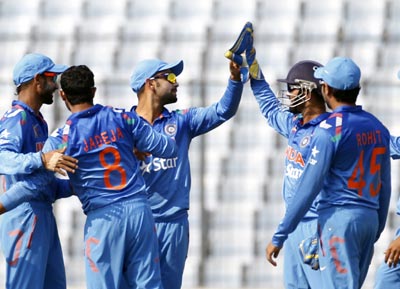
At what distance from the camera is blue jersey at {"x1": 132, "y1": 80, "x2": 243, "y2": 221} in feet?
29.4

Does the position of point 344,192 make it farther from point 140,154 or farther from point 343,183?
point 140,154

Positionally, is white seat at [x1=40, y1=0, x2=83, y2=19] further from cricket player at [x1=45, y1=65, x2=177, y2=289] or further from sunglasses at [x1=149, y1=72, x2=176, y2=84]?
cricket player at [x1=45, y1=65, x2=177, y2=289]

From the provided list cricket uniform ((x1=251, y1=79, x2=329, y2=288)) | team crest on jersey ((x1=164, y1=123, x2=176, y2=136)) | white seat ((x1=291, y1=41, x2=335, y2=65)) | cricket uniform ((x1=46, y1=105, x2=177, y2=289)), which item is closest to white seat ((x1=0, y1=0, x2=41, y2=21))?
white seat ((x1=291, y1=41, x2=335, y2=65))

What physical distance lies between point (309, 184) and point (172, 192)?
1438 millimetres

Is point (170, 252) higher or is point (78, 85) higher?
point (78, 85)

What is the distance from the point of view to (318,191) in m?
7.85

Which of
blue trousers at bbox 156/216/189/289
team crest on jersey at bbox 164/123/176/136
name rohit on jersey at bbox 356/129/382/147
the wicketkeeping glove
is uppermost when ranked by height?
the wicketkeeping glove

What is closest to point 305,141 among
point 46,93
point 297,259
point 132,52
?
point 297,259

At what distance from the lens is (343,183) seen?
26.2ft

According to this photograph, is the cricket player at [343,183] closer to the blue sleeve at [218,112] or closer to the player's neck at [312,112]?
the player's neck at [312,112]

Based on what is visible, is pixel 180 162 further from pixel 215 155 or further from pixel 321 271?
pixel 215 155

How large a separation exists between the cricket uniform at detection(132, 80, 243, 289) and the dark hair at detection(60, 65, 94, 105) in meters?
0.97

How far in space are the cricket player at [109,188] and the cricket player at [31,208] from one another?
23.2 inches

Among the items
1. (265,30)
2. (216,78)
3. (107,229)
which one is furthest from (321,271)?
(265,30)
